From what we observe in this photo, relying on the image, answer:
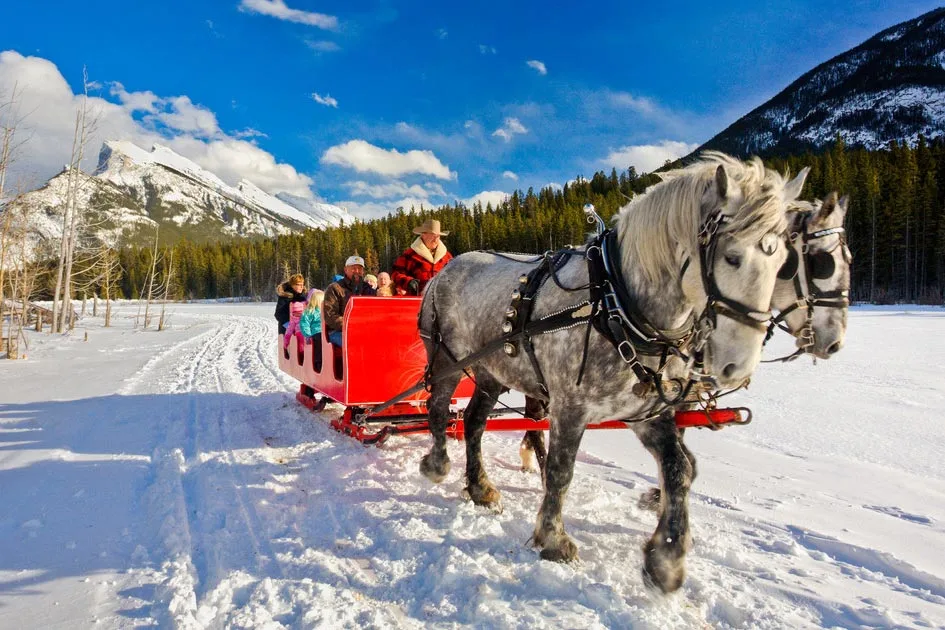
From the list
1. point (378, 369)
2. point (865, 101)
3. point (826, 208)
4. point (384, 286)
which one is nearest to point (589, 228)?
point (384, 286)

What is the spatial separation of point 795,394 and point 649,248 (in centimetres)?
652

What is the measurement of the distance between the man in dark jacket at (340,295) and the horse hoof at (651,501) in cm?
340

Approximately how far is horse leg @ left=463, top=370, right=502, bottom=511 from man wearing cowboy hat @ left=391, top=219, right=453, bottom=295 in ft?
6.12

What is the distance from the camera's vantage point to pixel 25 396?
8625 millimetres

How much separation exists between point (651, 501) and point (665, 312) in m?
1.83

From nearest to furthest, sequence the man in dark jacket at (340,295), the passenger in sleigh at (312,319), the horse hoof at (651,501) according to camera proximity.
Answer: the horse hoof at (651,501), the man in dark jacket at (340,295), the passenger in sleigh at (312,319)

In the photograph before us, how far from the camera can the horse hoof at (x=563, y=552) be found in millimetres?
2941

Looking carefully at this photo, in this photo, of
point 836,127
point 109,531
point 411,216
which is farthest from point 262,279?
point 836,127

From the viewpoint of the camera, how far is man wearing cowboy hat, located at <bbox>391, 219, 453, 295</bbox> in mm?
5707

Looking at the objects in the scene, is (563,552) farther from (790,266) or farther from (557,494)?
(790,266)

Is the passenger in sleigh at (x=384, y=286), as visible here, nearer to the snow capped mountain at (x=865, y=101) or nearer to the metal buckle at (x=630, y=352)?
the metal buckle at (x=630, y=352)

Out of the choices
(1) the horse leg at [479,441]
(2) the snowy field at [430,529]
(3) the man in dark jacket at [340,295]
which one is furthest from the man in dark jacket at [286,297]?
(1) the horse leg at [479,441]

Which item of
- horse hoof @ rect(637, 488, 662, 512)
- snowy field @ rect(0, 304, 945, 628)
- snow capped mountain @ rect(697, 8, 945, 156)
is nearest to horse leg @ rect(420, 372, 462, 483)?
snowy field @ rect(0, 304, 945, 628)

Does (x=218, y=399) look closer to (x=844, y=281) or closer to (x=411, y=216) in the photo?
(x=844, y=281)
